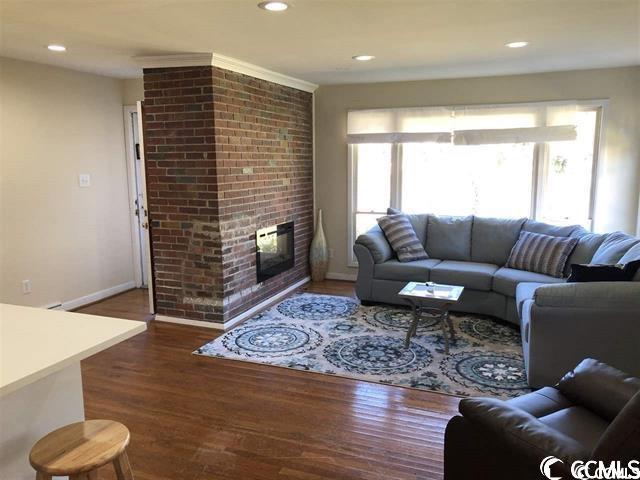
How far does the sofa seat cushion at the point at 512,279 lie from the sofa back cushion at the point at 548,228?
52cm

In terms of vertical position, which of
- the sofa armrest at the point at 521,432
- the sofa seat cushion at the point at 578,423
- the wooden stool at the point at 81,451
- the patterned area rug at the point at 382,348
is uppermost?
the sofa armrest at the point at 521,432

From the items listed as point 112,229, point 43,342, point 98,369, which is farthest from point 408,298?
point 112,229

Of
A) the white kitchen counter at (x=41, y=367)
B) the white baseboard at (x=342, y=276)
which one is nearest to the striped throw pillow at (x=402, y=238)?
the white baseboard at (x=342, y=276)

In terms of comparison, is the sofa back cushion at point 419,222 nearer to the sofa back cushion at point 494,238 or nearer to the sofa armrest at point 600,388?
the sofa back cushion at point 494,238

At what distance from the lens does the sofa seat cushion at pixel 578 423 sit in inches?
70.7

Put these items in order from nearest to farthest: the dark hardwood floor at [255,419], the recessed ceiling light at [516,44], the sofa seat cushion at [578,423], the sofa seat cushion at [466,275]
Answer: the sofa seat cushion at [578,423] → the dark hardwood floor at [255,419] → the recessed ceiling light at [516,44] → the sofa seat cushion at [466,275]

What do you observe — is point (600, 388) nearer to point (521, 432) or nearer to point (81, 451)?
point (521, 432)

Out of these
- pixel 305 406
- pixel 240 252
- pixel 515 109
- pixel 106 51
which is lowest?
pixel 305 406

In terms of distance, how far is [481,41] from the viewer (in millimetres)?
3518

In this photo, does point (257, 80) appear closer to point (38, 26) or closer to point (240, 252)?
point (240, 252)

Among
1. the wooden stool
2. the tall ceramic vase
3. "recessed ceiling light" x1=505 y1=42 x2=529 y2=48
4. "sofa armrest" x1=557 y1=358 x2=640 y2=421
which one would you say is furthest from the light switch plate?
"sofa armrest" x1=557 y1=358 x2=640 y2=421

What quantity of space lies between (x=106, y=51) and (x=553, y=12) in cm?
326

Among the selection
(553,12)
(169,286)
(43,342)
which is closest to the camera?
(43,342)

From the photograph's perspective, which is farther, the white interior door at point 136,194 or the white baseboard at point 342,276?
the white baseboard at point 342,276
